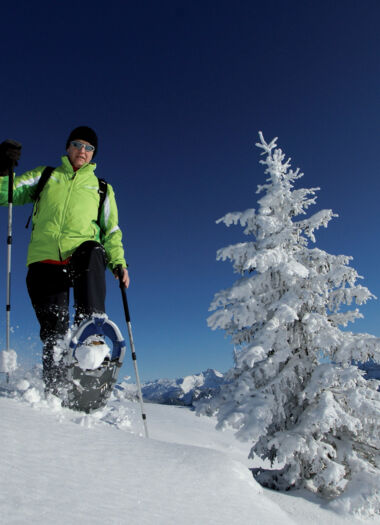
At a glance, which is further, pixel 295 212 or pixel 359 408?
pixel 295 212

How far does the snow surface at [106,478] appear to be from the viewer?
150cm

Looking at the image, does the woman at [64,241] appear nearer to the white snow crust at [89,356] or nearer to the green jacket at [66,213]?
the green jacket at [66,213]

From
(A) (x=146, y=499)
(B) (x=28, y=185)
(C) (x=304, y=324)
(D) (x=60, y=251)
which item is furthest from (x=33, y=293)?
(C) (x=304, y=324)

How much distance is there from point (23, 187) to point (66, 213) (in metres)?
0.72

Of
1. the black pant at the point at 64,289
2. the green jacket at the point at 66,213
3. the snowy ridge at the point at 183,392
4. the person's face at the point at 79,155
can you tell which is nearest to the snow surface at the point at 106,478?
the black pant at the point at 64,289

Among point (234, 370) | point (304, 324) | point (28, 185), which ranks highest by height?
point (28, 185)

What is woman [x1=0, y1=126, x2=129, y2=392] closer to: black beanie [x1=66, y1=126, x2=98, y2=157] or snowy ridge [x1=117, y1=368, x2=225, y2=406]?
black beanie [x1=66, y1=126, x2=98, y2=157]

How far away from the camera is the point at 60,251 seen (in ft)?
12.6

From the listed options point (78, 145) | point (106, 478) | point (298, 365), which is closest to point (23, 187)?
point (78, 145)

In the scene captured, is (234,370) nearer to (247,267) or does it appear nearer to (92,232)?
(247,267)

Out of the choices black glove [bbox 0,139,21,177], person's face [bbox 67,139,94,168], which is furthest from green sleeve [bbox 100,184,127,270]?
black glove [bbox 0,139,21,177]

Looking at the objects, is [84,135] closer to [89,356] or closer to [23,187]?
[23,187]

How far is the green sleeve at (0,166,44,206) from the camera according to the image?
4.08 meters

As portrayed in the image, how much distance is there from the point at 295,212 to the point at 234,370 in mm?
4657
